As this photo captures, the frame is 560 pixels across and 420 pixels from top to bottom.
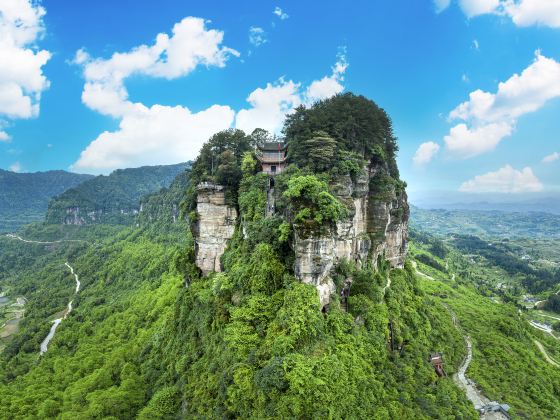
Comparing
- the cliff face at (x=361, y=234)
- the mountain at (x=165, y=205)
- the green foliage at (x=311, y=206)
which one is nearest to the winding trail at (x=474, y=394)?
the cliff face at (x=361, y=234)

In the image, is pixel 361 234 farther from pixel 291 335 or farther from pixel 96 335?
pixel 96 335

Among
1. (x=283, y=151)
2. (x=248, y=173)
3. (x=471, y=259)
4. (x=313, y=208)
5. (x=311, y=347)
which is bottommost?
(x=471, y=259)

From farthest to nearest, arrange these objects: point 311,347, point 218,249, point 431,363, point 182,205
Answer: point 182,205
point 218,249
point 431,363
point 311,347

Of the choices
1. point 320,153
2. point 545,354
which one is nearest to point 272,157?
point 320,153

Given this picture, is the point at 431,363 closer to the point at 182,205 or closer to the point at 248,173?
the point at 248,173

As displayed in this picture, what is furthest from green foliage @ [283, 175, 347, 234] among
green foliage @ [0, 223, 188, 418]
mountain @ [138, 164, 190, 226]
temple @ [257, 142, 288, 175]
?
Answer: mountain @ [138, 164, 190, 226]

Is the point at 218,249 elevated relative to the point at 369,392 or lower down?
elevated

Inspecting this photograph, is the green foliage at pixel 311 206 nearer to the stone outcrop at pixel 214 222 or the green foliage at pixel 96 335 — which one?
the stone outcrop at pixel 214 222

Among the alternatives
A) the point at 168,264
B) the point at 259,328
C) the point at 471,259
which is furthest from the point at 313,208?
the point at 471,259
